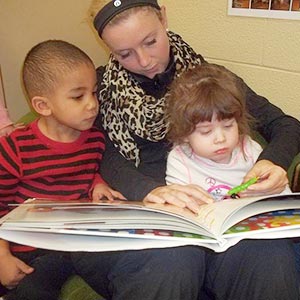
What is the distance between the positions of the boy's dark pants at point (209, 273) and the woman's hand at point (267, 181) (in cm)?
13

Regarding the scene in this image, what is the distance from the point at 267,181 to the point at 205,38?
2.66 feet

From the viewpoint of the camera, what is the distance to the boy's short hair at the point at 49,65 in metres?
1.16

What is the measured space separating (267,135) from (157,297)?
2.19ft

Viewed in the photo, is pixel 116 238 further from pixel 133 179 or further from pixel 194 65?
pixel 194 65

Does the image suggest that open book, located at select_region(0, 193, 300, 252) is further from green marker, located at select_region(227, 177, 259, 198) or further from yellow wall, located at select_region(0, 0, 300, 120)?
yellow wall, located at select_region(0, 0, 300, 120)

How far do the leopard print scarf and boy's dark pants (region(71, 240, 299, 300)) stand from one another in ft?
1.33

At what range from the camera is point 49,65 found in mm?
1175

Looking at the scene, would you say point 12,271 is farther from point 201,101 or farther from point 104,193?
point 201,101

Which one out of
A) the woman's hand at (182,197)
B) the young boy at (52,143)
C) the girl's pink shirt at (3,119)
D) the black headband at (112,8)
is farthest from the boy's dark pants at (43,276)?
the black headband at (112,8)

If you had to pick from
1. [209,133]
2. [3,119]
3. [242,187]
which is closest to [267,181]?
[242,187]

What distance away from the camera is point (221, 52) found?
164 cm

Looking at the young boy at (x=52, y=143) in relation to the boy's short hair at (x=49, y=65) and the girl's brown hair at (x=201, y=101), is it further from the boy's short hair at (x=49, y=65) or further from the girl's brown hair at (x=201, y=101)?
the girl's brown hair at (x=201, y=101)

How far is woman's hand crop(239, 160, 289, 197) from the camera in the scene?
1010 millimetres

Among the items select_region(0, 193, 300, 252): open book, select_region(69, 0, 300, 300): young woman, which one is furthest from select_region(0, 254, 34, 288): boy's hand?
select_region(0, 193, 300, 252): open book
